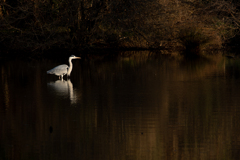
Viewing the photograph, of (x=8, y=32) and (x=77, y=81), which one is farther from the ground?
(x=8, y=32)

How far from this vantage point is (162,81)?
600 inches

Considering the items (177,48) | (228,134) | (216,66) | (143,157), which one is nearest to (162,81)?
(216,66)

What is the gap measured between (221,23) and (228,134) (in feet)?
79.8

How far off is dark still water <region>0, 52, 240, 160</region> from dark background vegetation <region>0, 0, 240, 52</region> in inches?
444

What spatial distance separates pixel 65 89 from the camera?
13.7m

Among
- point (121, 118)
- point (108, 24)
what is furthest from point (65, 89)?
point (108, 24)

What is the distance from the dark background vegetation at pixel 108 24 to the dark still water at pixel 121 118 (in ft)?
37.0

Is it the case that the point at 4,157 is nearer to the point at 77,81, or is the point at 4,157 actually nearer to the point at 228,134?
the point at 228,134

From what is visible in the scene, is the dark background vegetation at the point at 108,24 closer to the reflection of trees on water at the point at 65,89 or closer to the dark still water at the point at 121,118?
the dark still water at the point at 121,118

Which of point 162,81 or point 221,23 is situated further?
point 221,23

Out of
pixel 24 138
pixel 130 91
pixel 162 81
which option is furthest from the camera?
pixel 162 81

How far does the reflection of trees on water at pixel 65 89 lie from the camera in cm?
1201

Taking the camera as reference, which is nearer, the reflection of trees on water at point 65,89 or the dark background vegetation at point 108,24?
the reflection of trees on water at point 65,89

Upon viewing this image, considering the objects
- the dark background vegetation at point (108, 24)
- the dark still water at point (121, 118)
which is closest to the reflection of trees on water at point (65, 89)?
the dark still water at point (121, 118)
